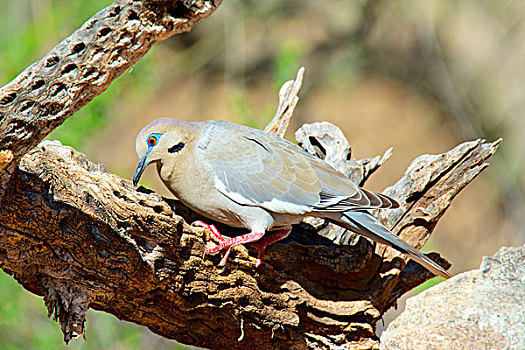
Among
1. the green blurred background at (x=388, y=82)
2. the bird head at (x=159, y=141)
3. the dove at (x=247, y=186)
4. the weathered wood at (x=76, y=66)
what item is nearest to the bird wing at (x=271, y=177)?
the dove at (x=247, y=186)

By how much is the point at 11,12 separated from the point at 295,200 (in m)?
3.37

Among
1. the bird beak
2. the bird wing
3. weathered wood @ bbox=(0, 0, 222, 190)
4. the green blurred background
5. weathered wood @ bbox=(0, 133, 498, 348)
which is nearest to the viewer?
weathered wood @ bbox=(0, 0, 222, 190)

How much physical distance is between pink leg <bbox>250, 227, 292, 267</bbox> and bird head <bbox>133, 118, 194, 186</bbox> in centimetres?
51

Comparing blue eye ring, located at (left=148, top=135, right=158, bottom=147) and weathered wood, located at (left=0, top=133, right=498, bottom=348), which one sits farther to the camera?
blue eye ring, located at (left=148, top=135, right=158, bottom=147)

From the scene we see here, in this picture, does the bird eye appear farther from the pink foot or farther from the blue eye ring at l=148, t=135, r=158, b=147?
the pink foot

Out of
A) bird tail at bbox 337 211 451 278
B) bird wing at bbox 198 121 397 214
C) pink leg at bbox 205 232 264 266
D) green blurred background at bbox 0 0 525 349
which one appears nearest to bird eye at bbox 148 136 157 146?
bird wing at bbox 198 121 397 214

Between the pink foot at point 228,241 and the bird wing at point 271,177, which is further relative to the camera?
the bird wing at point 271,177

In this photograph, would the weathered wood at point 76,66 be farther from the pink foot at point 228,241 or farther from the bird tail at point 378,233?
the bird tail at point 378,233

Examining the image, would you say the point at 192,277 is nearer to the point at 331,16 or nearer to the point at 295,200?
the point at 295,200

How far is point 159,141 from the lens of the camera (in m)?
2.17

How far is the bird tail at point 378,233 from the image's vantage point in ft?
6.97

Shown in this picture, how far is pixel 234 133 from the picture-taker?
2.27 m

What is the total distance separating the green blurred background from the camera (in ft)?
19.7

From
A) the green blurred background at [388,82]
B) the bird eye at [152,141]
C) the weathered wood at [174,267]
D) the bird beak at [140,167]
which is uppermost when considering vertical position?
the green blurred background at [388,82]
